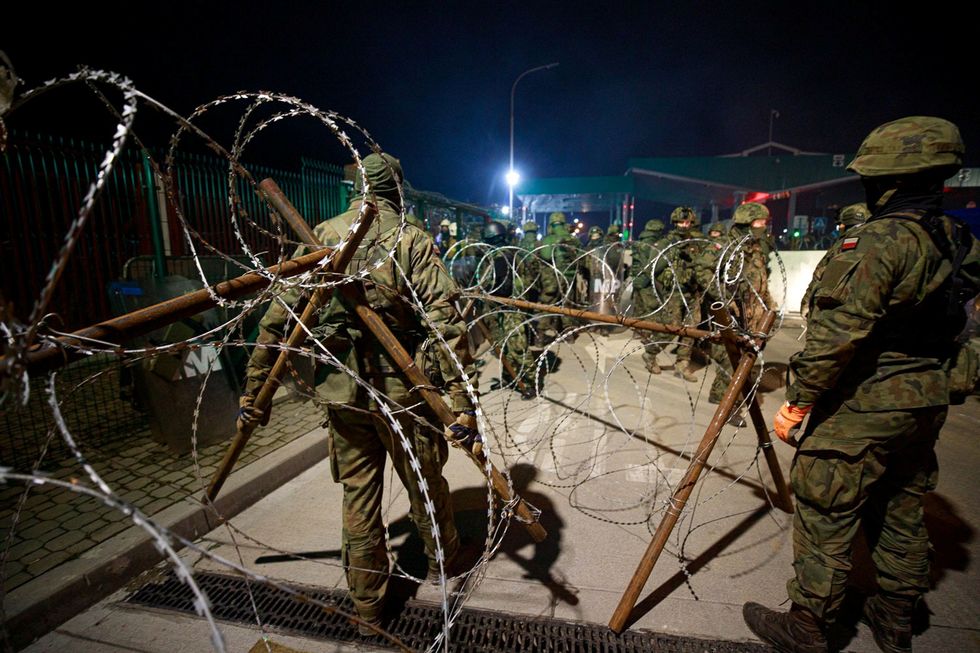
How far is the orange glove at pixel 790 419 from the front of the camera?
2.35 m

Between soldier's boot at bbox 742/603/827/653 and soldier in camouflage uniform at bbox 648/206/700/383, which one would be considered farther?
soldier in camouflage uniform at bbox 648/206/700/383

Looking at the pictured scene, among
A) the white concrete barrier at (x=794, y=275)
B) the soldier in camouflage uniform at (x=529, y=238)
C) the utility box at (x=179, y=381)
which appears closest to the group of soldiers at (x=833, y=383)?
the utility box at (x=179, y=381)

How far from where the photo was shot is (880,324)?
7.23 feet

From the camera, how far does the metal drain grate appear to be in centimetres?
239

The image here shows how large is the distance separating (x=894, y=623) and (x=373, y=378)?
293 cm

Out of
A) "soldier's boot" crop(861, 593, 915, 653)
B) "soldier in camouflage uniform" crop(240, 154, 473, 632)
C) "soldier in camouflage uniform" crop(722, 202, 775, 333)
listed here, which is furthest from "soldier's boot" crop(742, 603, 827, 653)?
"soldier in camouflage uniform" crop(722, 202, 775, 333)

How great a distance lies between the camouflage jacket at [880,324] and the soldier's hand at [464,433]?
5.24 ft

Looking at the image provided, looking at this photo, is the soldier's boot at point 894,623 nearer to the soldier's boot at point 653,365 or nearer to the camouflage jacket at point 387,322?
the camouflage jacket at point 387,322

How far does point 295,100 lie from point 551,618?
2.88 m

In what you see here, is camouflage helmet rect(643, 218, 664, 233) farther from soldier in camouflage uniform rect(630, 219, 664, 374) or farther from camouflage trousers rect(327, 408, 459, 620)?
camouflage trousers rect(327, 408, 459, 620)

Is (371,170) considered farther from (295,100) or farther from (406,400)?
(406,400)

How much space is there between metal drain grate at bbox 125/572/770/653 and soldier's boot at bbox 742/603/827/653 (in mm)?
79

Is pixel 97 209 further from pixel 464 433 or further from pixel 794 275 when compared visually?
pixel 794 275

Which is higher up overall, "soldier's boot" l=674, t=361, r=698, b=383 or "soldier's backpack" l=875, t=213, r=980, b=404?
"soldier's backpack" l=875, t=213, r=980, b=404
